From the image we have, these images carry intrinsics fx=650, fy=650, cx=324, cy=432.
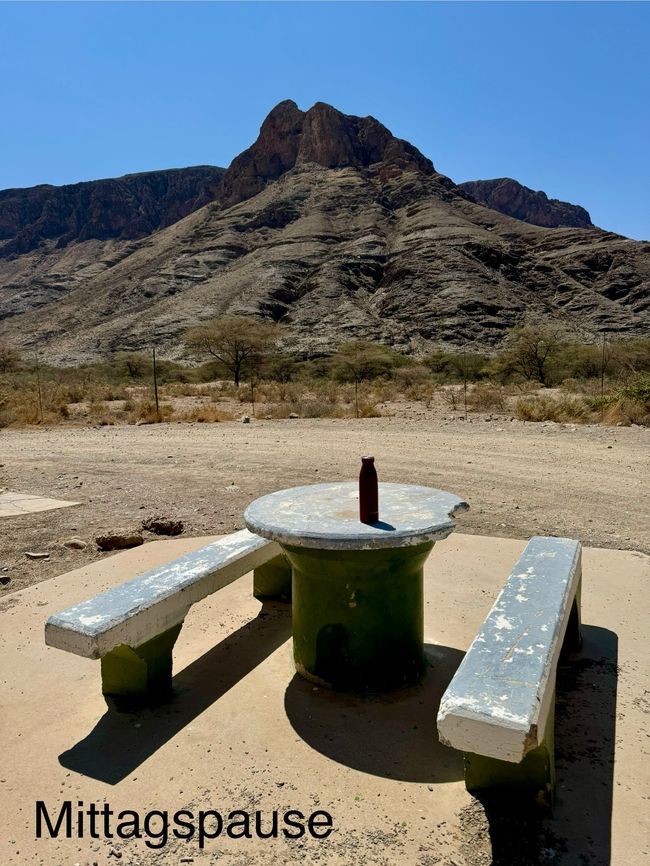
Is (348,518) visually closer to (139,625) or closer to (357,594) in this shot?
(357,594)

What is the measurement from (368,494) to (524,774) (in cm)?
118

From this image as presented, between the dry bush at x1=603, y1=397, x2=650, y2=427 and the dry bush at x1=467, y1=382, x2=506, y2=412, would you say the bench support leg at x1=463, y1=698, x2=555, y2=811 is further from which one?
Result: the dry bush at x1=467, y1=382, x2=506, y2=412

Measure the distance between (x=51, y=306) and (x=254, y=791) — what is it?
78.1 metres

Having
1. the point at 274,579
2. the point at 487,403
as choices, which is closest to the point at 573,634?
the point at 274,579

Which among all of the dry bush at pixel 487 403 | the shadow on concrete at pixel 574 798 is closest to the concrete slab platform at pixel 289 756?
the shadow on concrete at pixel 574 798

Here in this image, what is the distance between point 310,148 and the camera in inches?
3716

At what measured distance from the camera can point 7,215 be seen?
126875 mm

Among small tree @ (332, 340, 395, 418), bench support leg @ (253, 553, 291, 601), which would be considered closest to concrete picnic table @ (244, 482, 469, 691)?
bench support leg @ (253, 553, 291, 601)

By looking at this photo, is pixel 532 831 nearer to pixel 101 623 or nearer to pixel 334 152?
pixel 101 623

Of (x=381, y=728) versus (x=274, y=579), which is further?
(x=274, y=579)

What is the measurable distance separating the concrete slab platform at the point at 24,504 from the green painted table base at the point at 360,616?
162 inches

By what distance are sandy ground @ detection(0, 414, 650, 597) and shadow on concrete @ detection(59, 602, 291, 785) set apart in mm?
1835

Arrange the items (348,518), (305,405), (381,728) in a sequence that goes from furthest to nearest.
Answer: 1. (305,405)
2. (348,518)
3. (381,728)

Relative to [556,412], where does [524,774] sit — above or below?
below
